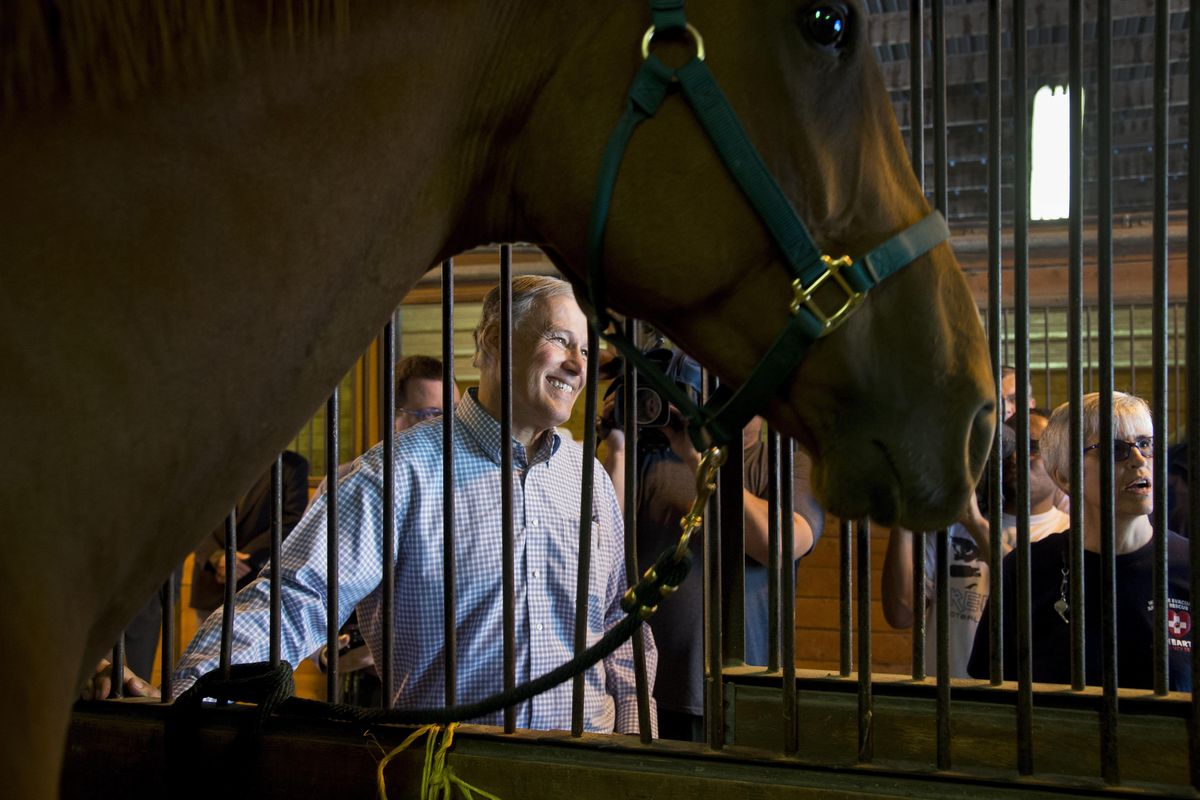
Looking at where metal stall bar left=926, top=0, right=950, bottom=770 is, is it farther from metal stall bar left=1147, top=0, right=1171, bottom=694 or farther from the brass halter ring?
the brass halter ring

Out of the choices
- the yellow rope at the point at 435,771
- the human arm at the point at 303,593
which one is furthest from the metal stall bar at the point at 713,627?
the human arm at the point at 303,593

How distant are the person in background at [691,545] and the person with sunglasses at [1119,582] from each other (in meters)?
0.40

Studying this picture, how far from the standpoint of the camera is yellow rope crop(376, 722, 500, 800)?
44.1 inches

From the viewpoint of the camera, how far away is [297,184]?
0.74 meters

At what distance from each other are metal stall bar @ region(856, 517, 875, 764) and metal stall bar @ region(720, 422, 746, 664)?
0.13 meters

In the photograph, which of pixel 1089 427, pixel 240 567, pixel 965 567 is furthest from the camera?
pixel 240 567

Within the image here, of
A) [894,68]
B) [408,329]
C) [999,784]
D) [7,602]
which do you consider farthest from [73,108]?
[408,329]

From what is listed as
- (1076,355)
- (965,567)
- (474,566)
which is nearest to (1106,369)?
(1076,355)

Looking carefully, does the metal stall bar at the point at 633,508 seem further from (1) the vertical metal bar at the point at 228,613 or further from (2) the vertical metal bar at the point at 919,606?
(1) the vertical metal bar at the point at 228,613

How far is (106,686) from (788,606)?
2.94 feet

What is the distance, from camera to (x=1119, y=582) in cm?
165

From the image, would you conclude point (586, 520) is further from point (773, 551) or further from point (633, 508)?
point (773, 551)

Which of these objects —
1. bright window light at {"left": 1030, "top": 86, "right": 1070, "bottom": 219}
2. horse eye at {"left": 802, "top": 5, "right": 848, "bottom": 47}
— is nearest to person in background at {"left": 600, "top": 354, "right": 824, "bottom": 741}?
horse eye at {"left": 802, "top": 5, "right": 848, "bottom": 47}

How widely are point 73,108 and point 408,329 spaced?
530cm
